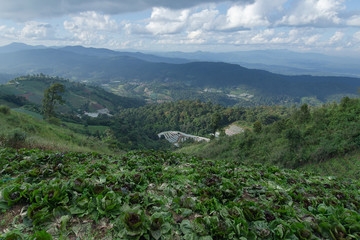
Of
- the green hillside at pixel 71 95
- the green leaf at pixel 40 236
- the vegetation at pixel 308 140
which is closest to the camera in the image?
the green leaf at pixel 40 236

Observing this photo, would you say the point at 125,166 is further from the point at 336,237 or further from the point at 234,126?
the point at 234,126

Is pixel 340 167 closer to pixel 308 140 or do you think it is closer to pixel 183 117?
pixel 308 140

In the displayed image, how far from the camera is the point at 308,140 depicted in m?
20.1

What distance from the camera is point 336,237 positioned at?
114 inches

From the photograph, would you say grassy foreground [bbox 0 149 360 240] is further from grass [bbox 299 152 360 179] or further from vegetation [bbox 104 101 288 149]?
vegetation [bbox 104 101 288 149]

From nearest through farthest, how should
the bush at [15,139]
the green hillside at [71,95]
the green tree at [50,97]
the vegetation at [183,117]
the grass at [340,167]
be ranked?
the bush at [15,139], the grass at [340,167], the green tree at [50,97], the vegetation at [183,117], the green hillside at [71,95]

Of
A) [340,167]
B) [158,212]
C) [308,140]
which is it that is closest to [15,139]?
[158,212]

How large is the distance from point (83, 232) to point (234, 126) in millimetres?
75288

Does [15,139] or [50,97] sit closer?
[15,139]

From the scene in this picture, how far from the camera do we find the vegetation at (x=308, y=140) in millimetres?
17344

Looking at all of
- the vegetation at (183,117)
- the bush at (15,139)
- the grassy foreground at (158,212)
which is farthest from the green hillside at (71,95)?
the grassy foreground at (158,212)

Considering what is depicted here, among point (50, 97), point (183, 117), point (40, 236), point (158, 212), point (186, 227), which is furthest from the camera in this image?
point (183, 117)

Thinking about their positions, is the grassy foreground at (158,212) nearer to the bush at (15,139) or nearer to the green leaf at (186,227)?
the green leaf at (186,227)

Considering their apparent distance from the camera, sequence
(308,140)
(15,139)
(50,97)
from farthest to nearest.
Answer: (50,97)
(308,140)
(15,139)
